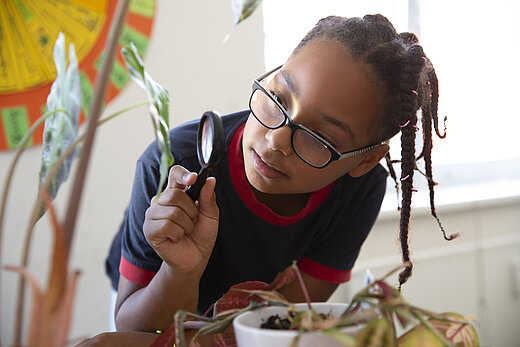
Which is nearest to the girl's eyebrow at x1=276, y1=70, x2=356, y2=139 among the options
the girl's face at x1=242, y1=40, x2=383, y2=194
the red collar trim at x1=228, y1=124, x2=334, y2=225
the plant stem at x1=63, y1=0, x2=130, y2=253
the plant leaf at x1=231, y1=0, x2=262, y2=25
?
the girl's face at x1=242, y1=40, x2=383, y2=194

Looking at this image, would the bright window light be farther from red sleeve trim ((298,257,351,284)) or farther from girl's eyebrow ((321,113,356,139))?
girl's eyebrow ((321,113,356,139))

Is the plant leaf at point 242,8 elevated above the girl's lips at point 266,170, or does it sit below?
above

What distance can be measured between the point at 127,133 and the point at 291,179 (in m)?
0.95

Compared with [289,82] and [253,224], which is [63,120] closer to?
[289,82]

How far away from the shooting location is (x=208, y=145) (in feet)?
1.88

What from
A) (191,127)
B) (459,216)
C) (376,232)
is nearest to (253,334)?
(191,127)

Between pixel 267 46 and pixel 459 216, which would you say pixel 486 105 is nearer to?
pixel 459 216

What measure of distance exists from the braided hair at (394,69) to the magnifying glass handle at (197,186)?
258 mm

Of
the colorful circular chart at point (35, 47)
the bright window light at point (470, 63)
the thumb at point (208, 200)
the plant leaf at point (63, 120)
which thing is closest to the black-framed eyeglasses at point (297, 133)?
the thumb at point (208, 200)

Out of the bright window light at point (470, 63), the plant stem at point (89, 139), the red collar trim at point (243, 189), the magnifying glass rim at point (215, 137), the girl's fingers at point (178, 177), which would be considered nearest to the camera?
the plant stem at point (89, 139)

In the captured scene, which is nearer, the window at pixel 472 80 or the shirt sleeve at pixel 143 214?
the shirt sleeve at pixel 143 214

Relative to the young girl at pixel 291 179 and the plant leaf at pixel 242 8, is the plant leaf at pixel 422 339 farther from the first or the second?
the young girl at pixel 291 179

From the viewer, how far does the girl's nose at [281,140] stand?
2.25ft

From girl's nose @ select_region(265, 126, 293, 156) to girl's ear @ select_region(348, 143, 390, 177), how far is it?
0.18 m
